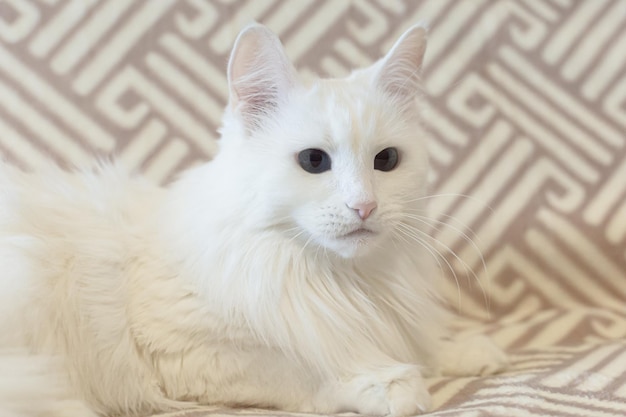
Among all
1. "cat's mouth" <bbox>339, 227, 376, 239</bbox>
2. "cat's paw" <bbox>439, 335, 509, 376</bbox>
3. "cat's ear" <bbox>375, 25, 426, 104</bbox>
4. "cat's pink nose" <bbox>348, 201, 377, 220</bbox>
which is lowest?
"cat's paw" <bbox>439, 335, 509, 376</bbox>

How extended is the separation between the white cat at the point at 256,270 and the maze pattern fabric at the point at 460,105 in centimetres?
59

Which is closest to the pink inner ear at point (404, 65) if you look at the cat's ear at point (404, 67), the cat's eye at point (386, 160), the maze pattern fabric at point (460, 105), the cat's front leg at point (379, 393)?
the cat's ear at point (404, 67)

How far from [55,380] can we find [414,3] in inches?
56.1

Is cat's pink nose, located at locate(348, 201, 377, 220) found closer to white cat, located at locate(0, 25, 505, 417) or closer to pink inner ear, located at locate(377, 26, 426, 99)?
white cat, located at locate(0, 25, 505, 417)

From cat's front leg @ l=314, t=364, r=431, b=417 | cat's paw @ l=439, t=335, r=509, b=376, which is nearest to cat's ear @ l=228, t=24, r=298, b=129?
cat's front leg @ l=314, t=364, r=431, b=417

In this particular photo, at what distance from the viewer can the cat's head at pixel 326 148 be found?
116cm

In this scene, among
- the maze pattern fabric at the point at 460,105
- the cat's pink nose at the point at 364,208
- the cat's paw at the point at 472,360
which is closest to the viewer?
the cat's pink nose at the point at 364,208

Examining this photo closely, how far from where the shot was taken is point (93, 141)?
193 centimetres

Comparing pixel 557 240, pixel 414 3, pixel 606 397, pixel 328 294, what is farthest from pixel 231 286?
pixel 414 3

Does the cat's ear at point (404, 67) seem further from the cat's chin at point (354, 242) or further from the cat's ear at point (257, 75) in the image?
the cat's chin at point (354, 242)

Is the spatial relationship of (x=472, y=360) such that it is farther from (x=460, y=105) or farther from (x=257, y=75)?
(x=460, y=105)

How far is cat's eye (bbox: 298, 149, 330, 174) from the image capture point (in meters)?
1.20

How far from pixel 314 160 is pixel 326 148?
28mm

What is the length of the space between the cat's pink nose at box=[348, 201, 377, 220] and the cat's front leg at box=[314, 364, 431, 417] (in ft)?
0.88
